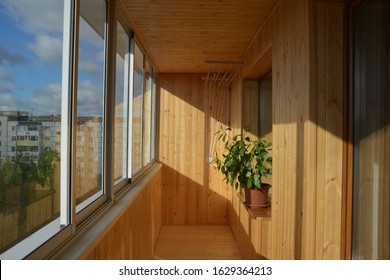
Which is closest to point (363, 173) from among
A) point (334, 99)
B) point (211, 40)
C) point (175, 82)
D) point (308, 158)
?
point (308, 158)

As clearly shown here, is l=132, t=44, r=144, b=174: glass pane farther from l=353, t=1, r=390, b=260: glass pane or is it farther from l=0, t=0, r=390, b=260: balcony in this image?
l=353, t=1, r=390, b=260: glass pane

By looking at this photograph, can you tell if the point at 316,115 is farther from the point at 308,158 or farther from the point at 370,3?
the point at 370,3

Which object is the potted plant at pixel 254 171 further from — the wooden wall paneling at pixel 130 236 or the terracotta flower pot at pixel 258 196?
the wooden wall paneling at pixel 130 236

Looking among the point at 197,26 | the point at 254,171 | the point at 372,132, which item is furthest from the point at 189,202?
the point at 372,132

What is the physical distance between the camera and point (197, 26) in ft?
9.67

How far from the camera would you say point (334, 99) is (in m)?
1.63

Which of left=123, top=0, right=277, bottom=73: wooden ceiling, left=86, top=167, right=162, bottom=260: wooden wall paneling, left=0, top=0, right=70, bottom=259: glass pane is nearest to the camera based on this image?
left=0, top=0, right=70, bottom=259: glass pane

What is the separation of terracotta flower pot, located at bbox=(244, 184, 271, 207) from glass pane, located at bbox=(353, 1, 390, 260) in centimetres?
146

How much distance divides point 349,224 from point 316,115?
554mm

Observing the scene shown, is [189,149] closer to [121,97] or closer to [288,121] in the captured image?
[121,97]

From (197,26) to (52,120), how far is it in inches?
78.0

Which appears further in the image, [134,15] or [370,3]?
[134,15]

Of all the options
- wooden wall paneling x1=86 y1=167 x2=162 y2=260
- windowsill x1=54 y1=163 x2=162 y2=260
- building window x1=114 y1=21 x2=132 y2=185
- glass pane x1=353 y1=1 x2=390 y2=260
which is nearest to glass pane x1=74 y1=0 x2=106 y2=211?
windowsill x1=54 y1=163 x2=162 y2=260

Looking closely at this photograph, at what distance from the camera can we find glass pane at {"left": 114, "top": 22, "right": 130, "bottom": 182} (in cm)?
248
